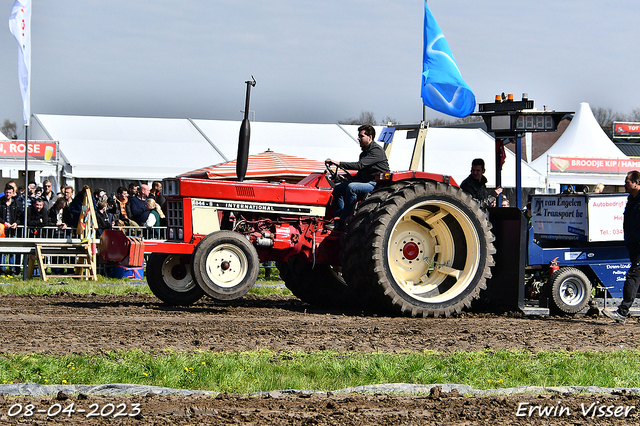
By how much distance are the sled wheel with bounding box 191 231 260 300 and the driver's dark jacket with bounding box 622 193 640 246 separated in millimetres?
4008

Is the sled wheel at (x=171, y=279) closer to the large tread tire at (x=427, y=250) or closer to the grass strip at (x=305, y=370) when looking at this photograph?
the large tread tire at (x=427, y=250)

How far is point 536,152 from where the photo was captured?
53219 millimetres

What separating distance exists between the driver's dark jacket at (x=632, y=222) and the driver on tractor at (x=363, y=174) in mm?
2657

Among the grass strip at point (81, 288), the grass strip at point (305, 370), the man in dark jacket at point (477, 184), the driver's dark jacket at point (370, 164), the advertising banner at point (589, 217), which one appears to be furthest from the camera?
the grass strip at point (81, 288)

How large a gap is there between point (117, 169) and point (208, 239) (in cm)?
1212

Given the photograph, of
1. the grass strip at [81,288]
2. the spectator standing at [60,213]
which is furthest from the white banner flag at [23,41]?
the grass strip at [81,288]

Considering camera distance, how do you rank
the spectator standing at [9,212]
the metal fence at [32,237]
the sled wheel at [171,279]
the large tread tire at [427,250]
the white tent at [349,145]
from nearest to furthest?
the large tread tire at [427,250] → the sled wheel at [171,279] → the metal fence at [32,237] → the spectator standing at [9,212] → the white tent at [349,145]

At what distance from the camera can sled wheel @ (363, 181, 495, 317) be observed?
8234 mm

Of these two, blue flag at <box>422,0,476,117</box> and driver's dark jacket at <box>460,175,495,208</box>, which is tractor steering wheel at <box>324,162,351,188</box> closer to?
driver's dark jacket at <box>460,175,495,208</box>

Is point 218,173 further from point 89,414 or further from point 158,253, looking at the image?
point 89,414

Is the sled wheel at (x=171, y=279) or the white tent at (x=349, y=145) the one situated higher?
the white tent at (x=349, y=145)

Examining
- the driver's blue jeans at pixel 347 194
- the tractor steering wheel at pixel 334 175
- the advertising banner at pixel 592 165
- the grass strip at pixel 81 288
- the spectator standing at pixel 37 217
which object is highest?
→ the advertising banner at pixel 592 165

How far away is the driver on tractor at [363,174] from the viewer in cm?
866

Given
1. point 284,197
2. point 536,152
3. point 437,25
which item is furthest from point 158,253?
point 536,152
